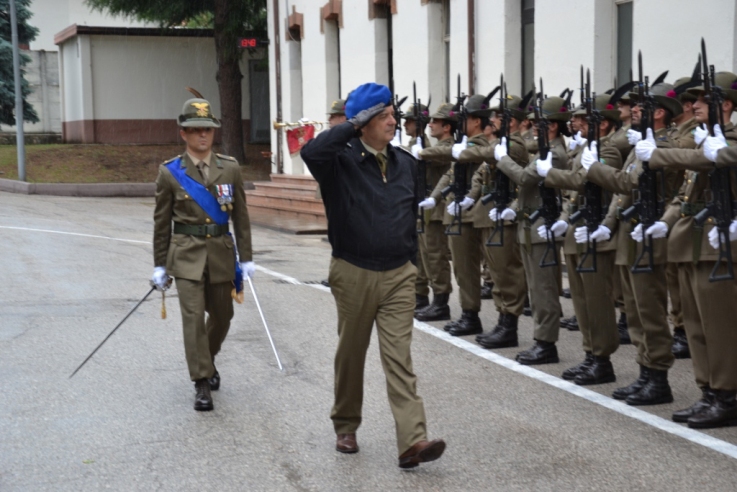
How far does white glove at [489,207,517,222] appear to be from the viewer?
8.71 meters

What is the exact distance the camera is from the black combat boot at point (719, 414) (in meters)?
6.26

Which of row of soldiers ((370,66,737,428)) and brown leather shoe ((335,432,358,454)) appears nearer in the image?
brown leather shoe ((335,432,358,454))

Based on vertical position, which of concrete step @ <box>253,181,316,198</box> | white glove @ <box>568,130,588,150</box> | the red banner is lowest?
concrete step @ <box>253,181,316,198</box>

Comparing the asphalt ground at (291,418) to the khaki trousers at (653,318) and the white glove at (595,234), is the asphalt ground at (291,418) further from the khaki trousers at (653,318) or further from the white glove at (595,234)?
the white glove at (595,234)

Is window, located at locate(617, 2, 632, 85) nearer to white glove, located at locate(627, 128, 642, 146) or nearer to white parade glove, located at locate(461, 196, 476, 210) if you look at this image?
white parade glove, located at locate(461, 196, 476, 210)

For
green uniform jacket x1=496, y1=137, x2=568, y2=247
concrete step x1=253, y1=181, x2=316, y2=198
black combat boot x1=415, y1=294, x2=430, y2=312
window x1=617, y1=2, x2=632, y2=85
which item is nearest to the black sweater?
green uniform jacket x1=496, y1=137, x2=568, y2=247

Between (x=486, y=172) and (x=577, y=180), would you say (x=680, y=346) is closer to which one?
(x=577, y=180)

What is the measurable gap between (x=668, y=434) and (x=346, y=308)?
207 centimetres

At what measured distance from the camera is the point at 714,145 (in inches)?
236

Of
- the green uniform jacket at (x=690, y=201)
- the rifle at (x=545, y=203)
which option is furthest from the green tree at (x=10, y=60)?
the green uniform jacket at (x=690, y=201)

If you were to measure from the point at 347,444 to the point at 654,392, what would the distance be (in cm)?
224

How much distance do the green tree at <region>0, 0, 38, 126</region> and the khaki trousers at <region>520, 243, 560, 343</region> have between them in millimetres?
29100

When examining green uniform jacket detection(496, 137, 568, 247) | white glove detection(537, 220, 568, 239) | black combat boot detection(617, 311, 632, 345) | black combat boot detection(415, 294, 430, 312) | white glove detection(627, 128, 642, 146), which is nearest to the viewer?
white glove detection(627, 128, 642, 146)

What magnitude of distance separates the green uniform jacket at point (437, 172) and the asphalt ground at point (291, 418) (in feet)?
3.71
